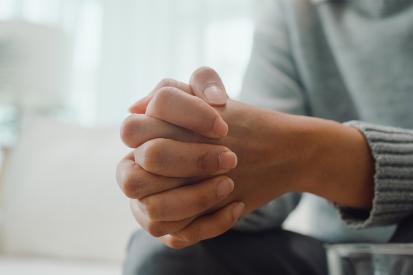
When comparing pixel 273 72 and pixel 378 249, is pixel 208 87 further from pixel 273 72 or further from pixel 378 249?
pixel 273 72

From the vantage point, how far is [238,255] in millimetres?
601

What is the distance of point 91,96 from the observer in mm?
2023

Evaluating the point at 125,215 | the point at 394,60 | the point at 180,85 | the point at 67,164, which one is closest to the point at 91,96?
the point at 67,164

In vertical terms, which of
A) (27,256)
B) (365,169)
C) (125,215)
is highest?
(365,169)

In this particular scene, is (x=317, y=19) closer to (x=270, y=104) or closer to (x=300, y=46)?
(x=300, y=46)

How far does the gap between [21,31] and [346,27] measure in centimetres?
131

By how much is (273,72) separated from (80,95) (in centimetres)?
135

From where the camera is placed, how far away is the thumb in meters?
→ 0.47

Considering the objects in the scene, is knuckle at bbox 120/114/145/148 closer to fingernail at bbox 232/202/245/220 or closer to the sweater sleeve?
fingernail at bbox 232/202/245/220

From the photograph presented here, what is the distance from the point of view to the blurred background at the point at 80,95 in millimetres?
1207

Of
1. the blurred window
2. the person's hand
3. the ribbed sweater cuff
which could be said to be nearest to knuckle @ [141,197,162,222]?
the person's hand

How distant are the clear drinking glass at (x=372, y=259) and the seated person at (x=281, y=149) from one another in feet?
0.50

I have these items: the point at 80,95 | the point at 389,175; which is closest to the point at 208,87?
the point at 389,175

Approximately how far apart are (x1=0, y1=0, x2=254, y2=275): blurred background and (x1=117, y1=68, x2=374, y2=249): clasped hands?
0.64 m
